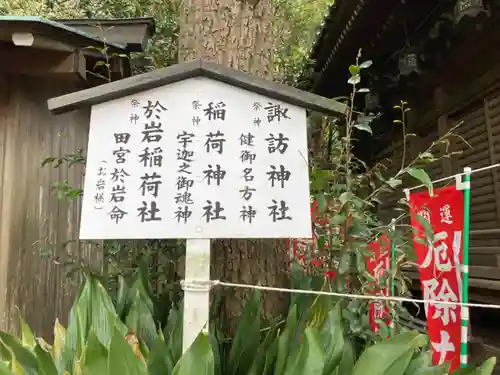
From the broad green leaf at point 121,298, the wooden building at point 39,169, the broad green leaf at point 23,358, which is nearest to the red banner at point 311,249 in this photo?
the broad green leaf at point 121,298

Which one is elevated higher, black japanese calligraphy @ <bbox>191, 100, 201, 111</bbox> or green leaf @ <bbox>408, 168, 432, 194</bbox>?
black japanese calligraphy @ <bbox>191, 100, 201, 111</bbox>

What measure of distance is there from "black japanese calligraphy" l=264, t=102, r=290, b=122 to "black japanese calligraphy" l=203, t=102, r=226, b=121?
205mm

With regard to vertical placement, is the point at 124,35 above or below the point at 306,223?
above

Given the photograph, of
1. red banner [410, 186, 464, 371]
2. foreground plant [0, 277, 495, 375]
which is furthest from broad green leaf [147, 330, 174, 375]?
red banner [410, 186, 464, 371]

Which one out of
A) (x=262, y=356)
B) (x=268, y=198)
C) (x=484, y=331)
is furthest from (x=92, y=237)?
(x=484, y=331)

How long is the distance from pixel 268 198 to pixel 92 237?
82 cm

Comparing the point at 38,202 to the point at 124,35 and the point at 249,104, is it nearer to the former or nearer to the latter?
the point at 124,35

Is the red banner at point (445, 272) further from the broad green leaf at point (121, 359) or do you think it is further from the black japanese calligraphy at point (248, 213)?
the broad green leaf at point (121, 359)

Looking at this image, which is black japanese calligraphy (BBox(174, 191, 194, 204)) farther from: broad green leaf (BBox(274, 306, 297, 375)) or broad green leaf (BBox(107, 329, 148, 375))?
broad green leaf (BBox(274, 306, 297, 375))

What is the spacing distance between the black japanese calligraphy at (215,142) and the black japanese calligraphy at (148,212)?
36 centimetres

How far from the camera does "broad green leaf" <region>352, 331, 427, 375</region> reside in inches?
79.0

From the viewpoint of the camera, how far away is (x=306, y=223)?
216 cm

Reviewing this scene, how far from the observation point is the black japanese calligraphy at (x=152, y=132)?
2.29 metres

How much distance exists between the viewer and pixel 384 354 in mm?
2059
